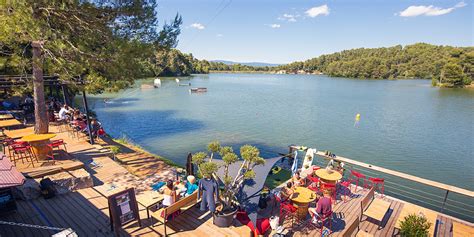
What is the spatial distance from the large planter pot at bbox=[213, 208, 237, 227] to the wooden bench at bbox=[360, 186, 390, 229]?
3805mm

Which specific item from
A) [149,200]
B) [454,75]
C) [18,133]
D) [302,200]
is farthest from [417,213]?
[454,75]

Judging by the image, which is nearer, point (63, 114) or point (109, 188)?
point (109, 188)

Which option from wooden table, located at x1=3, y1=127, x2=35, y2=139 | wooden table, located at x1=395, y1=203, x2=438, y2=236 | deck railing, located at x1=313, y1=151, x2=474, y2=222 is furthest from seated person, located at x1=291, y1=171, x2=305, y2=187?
Result: wooden table, located at x1=3, y1=127, x2=35, y2=139

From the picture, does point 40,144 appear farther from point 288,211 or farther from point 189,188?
point 288,211

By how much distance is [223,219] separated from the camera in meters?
6.85

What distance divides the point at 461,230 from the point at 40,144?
14.4m

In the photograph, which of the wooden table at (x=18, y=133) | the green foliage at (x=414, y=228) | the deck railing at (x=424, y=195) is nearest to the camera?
the green foliage at (x=414, y=228)

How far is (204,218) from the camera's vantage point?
7.27 m

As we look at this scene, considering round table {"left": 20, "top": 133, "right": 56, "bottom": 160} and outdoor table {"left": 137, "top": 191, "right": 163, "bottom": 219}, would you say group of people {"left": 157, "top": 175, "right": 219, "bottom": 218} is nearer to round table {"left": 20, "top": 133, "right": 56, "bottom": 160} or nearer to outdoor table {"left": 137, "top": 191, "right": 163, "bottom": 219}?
outdoor table {"left": 137, "top": 191, "right": 163, "bottom": 219}

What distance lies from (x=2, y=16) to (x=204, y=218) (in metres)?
8.68

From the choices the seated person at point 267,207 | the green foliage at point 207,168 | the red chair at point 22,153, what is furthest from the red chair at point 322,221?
the red chair at point 22,153

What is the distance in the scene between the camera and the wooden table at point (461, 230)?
7320 millimetres

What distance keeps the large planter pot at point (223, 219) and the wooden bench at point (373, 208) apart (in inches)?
150

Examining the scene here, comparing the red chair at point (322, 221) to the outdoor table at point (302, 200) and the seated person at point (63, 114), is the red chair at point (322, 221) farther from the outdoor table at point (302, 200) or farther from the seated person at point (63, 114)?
the seated person at point (63, 114)
